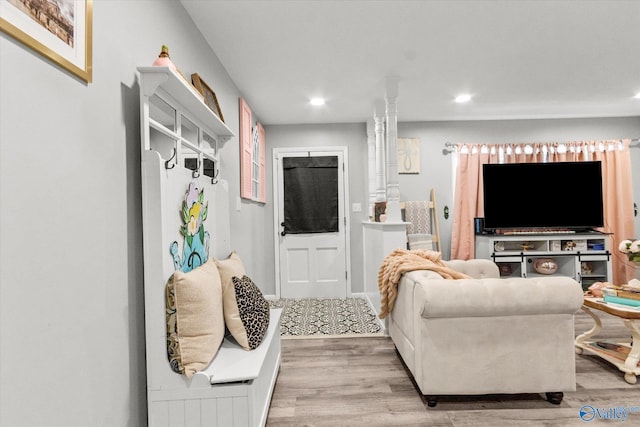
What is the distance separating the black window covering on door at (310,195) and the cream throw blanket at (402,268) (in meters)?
2.01

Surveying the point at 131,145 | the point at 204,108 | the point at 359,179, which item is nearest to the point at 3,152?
the point at 131,145

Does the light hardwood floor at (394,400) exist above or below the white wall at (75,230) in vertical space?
below

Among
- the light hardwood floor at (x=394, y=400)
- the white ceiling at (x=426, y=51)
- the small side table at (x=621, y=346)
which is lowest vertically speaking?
the light hardwood floor at (x=394, y=400)

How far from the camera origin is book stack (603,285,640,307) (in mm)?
2172

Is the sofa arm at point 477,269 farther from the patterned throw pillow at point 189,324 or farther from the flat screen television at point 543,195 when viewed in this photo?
the patterned throw pillow at point 189,324

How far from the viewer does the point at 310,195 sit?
4641mm

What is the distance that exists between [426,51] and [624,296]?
7.10 ft

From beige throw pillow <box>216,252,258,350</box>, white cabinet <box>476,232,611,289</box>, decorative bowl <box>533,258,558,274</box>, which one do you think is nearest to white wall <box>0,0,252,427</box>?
beige throw pillow <box>216,252,258,350</box>

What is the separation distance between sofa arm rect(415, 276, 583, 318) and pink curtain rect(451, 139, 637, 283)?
2.78m

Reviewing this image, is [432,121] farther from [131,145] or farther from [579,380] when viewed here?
[131,145]

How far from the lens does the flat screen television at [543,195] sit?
14.2 ft

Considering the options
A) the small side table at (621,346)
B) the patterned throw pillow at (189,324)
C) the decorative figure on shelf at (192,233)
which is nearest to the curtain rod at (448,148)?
the small side table at (621,346)

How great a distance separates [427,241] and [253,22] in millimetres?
3260

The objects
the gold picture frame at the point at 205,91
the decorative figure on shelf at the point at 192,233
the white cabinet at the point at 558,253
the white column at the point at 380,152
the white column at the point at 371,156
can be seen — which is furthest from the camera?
the white column at the point at 371,156
